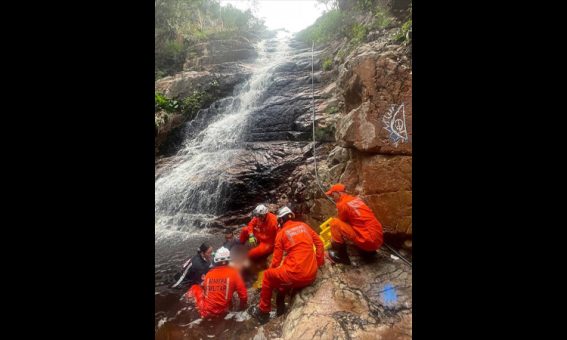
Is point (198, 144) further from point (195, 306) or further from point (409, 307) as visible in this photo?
point (409, 307)

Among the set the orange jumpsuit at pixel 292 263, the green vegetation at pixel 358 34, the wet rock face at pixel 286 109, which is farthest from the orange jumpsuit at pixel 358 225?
the green vegetation at pixel 358 34

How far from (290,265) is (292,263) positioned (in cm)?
3

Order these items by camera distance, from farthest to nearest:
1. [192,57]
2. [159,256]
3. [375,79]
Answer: [192,57] < [159,256] < [375,79]

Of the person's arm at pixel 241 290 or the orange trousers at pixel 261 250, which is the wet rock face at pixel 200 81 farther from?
the person's arm at pixel 241 290

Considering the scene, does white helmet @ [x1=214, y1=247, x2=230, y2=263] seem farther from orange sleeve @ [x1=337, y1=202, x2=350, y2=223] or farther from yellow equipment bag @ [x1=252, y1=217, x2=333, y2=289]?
orange sleeve @ [x1=337, y1=202, x2=350, y2=223]

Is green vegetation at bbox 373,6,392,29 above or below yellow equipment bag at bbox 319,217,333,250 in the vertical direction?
above

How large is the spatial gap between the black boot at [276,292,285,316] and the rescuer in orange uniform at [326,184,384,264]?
851 mm

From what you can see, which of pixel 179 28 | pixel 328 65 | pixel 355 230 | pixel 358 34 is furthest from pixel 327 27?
pixel 355 230

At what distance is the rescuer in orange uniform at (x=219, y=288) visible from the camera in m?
3.25

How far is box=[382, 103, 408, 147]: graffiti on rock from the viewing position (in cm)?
359

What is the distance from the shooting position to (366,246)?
332 centimetres

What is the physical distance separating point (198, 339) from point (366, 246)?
2334mm

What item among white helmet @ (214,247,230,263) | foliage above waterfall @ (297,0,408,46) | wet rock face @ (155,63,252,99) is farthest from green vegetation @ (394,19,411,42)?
wet rock face @ (155,63,252,99)
